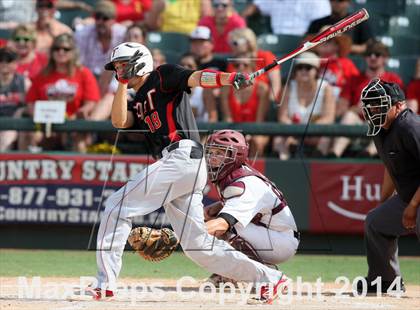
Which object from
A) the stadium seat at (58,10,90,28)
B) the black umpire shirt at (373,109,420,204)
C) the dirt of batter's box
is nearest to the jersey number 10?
the dirt of batter's box

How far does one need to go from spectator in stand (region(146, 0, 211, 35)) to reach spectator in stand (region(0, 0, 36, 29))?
1686 mm

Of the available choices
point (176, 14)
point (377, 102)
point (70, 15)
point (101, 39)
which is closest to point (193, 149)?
point (377, 102)

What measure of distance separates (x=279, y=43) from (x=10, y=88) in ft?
12.1

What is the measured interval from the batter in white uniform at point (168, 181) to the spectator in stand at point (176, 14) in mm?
6300

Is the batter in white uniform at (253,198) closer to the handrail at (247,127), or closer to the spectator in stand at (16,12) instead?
the handrail at (247,127)

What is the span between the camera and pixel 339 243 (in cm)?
1048

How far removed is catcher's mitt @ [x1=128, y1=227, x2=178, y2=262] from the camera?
6.66 m

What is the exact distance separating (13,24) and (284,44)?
3.92m

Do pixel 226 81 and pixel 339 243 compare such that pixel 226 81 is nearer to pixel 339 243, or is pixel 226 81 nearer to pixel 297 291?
pixel 297 291

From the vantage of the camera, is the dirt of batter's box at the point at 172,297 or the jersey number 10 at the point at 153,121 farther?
the jersey number 10 at the point at 153,121

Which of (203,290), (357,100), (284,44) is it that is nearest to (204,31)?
(284,44)

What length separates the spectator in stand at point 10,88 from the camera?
35.7 feet

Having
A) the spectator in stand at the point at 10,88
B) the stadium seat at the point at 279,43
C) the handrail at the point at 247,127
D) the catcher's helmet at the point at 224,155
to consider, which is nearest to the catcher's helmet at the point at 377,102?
the catcher's helmet at the point at 224,155

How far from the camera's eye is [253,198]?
680 cm
